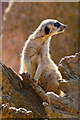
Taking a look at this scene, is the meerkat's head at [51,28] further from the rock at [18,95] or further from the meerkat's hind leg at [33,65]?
the rock at [18,95]

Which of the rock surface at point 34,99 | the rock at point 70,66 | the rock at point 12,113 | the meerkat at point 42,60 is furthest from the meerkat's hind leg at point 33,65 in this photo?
the rock at point 12,113

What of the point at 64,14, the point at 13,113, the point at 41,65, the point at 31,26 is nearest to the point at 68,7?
the point at 64,14

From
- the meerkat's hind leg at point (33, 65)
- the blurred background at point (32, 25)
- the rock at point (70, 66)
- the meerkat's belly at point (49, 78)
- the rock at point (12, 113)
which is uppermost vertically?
the blurred background at point (32, 25)

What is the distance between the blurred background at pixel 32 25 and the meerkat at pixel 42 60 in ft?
22.6

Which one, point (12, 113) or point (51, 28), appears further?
point (51, 28)

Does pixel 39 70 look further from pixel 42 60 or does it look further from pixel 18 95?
pixel 18 95

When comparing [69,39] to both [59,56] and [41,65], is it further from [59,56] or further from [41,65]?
[41,65]

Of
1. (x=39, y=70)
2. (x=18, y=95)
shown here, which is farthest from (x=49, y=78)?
(x=18, y=95)

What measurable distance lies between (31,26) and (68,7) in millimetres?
1334

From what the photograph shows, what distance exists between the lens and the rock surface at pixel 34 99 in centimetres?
417

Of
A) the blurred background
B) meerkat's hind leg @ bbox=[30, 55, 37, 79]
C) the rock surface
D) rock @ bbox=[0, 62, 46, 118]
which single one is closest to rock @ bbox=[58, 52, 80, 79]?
the rock surface

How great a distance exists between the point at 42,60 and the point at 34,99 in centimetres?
164

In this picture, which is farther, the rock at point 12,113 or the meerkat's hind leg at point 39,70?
the meerkat's hind leg at point 39,70

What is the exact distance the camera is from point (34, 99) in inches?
189
